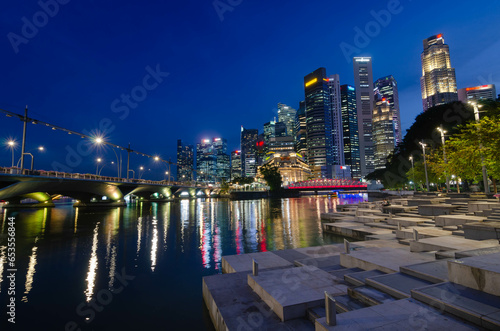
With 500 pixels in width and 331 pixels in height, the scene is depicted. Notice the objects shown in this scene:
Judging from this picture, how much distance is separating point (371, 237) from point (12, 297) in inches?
626

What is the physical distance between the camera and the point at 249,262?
9500 millimetres

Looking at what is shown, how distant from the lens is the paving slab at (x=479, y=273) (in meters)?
4.48

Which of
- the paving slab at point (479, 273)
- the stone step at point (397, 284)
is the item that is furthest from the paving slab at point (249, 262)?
the paving slab at point (479, 273)

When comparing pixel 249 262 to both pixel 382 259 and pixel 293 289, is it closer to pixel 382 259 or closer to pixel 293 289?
pixel 293 289

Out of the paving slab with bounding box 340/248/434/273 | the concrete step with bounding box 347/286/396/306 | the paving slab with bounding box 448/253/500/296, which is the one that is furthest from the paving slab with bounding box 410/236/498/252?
the concrete step with bounding box 347/286/396/306

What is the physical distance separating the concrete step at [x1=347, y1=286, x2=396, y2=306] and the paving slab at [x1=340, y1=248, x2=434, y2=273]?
165 centimetres

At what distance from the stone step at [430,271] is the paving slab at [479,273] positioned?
0.32 m

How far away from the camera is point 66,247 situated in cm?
1598

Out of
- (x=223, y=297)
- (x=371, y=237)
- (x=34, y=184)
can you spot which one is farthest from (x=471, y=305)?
(x=34, y=184)

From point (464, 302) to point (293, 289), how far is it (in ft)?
10.6

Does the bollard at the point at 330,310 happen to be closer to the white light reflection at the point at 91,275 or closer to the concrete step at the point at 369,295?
the concrete step at the point at 369,295

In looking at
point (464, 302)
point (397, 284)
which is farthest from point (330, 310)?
point (397, 284)

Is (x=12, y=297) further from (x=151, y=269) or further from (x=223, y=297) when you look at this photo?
(x=223, y=297)

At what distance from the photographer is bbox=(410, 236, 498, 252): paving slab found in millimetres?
8166
